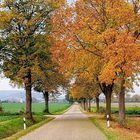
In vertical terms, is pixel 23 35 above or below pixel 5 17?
below

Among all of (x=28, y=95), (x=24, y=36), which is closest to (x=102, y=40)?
(x=24, y=36)

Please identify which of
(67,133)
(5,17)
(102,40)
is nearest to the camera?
(67,133)

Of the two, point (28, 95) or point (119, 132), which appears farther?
point (28, 95)

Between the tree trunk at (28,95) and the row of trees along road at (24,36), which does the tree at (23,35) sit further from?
A: the tree trunk at (28,95)

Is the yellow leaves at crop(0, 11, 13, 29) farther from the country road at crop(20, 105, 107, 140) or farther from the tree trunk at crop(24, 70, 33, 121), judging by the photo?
the country road at crop(20, 105, 107, 140)

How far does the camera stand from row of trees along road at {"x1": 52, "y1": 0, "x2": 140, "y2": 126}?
104ft

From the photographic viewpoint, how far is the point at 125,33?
32750mm

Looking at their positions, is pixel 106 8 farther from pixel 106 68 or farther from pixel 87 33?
pixel 106 68

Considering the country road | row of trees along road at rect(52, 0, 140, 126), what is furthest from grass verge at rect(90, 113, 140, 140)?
row of trees along road at rect(52, 0, 140, 126)

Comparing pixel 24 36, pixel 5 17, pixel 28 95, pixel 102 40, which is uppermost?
pixel 5 17

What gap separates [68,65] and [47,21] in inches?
253

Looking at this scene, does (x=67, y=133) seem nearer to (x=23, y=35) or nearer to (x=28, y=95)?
(x=23, y=35)

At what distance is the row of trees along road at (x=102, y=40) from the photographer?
31.8 m

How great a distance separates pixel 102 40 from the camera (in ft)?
114
